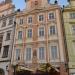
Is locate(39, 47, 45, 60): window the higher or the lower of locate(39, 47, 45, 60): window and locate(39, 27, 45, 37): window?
the lower

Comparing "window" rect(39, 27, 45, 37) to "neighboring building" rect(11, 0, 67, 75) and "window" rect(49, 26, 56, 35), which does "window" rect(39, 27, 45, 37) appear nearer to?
"neighboring building" rect(11, 0, 67, 75)

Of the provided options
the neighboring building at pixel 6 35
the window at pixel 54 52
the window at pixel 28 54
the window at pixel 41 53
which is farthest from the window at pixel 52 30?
the neighboring building at pixel 6 35

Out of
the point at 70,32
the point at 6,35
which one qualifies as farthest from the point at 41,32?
the point at 6,35

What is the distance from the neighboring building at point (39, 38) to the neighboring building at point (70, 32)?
76cm

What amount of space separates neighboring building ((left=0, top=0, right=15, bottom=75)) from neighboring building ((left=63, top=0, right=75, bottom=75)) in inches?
349

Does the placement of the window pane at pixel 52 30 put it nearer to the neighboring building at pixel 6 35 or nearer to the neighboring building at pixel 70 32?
the neighboring building at pixel 70 32

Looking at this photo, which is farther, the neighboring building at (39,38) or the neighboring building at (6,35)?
the neighboring building at (6,35)

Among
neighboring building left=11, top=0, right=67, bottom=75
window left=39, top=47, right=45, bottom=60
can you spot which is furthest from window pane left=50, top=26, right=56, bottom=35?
window left=39, top=47, right=45, bottom=60

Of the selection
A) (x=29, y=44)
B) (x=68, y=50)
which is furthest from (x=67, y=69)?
(x=29, y=44)

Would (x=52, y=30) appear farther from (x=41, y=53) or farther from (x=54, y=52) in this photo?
(x=41, y=53)

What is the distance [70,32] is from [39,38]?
4672 mm

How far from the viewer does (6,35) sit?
94.4ft

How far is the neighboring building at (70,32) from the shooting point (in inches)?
868

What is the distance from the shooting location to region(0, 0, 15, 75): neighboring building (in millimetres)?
25622
